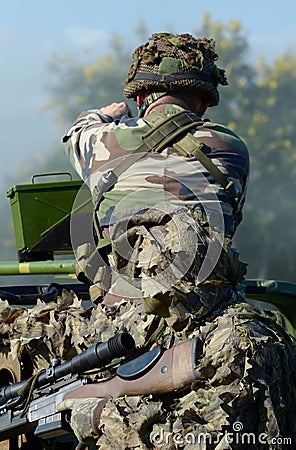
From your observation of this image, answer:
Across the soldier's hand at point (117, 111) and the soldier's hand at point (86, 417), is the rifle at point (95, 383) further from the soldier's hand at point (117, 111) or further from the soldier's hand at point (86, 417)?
the soldier's hand at point (117, 111)

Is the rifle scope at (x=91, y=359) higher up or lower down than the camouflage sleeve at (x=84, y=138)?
lower down

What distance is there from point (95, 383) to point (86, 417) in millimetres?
224

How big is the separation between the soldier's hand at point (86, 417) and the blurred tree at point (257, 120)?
26726mm

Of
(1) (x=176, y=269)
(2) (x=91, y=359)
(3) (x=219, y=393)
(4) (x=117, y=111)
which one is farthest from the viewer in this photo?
(4) (x=117, y=111)

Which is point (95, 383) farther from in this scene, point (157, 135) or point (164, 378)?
point (157, 135)

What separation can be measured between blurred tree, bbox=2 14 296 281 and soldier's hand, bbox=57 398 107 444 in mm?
26726

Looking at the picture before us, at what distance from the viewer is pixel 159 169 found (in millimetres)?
5473

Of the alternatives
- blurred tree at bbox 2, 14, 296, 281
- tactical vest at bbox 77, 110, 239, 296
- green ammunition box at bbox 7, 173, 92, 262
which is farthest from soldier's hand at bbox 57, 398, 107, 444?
blurred tree at bbox 2, 14, 296, 281

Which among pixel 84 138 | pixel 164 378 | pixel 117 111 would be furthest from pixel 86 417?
pixel 117 111

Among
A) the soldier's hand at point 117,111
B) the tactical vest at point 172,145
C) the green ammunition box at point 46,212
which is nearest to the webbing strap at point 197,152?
the tactical vest at point 172,145

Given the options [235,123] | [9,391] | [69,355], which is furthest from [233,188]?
[235,123]

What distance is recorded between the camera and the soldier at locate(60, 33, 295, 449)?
15.4 feet

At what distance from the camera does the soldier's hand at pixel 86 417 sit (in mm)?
4977

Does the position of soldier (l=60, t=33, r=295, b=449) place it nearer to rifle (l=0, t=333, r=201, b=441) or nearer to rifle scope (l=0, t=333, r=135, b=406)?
rifle (l=0, t=333, r=201, b=441)
